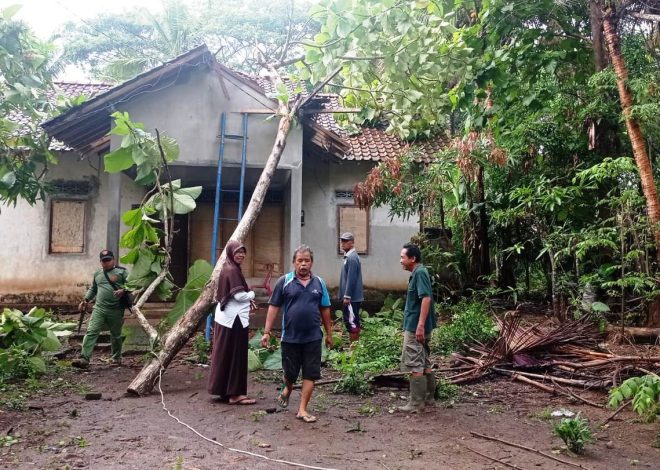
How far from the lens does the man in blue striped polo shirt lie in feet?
17.4

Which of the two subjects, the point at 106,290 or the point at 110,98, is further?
the point at 110,98

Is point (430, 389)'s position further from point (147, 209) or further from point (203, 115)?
point (203, 115)

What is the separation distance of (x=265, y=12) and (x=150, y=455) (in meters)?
23.8

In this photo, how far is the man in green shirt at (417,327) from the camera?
17.8 feet

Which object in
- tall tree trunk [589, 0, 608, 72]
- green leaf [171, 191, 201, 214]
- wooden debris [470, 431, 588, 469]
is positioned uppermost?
tall tree trunk [589, 0, 608, 72]

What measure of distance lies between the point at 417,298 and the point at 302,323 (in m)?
1.12

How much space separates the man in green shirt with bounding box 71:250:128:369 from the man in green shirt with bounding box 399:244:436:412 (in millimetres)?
3958

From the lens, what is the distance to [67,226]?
40.6ft

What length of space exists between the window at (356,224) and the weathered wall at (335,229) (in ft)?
0.34

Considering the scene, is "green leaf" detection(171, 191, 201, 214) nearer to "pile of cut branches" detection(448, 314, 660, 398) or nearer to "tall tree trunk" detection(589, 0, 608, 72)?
"pile of cut branches" detection(448, 314, 660, 398)

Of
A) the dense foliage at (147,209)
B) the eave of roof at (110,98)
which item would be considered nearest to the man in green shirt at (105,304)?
the dense foliage at (147,209)

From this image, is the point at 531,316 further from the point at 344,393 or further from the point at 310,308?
the point at 310,308

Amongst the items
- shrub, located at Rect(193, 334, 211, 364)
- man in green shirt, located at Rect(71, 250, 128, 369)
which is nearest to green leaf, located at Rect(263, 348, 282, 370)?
shrub, located at Rect(193, 334, 211, 364)

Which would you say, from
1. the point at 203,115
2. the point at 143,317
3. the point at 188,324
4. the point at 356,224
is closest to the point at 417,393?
the point at 188,324
